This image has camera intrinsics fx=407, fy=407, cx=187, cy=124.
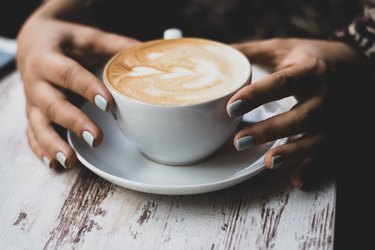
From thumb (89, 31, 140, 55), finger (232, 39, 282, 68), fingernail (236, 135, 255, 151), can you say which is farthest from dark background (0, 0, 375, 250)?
thumb (89, 31, 140, 55)

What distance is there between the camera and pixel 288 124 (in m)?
0.62

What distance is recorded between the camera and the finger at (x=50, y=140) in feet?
2.05

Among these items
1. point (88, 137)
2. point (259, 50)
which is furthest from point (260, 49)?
point (88, 137)

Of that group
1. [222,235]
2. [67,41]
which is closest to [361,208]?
[222,235]

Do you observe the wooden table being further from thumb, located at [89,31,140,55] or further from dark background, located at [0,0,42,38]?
dark background, located at [0,0,42,38]

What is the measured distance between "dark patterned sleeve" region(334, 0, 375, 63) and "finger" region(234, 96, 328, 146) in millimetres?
276

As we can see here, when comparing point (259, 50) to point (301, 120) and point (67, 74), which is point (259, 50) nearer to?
point (301, 120)

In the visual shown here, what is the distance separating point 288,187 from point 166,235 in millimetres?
202

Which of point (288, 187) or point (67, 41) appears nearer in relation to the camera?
point (288, 187)

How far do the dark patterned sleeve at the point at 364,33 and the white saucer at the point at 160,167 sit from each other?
36cm

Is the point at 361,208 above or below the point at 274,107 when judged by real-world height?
below

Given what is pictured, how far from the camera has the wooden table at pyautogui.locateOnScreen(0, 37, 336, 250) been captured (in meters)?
0.54

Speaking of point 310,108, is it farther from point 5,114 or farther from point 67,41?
point 5,114

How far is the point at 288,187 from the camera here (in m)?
0.62
